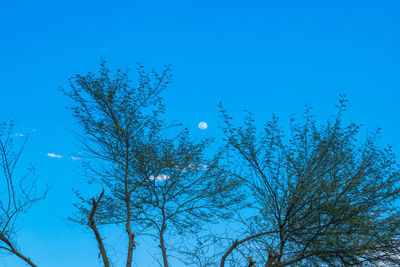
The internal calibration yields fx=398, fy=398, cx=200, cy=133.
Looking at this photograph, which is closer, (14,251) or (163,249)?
(14,251)

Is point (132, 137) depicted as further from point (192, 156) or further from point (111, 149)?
point (192, 156)

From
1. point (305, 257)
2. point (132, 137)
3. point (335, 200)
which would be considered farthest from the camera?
point (132, 137)

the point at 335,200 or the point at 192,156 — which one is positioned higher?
the point at 192,156

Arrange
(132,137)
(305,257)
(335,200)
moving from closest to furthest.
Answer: (335,200)
(305,257)
(132,137)

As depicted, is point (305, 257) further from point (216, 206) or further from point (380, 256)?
point (216, 206)

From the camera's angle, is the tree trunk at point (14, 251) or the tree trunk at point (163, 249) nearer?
the tree trunk at point (14, 251)

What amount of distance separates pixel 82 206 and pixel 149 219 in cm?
231

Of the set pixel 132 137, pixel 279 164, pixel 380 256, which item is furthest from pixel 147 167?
pixel 380 256

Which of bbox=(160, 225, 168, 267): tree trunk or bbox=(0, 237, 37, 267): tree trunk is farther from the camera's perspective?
A: bbox=(160, 225, 168, 267): tree trunk

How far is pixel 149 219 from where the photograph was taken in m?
13.7

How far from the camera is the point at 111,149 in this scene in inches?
520

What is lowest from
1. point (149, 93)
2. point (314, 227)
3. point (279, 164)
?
point (314, 227)

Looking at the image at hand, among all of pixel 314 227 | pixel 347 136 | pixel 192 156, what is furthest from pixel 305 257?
pixel 192 156

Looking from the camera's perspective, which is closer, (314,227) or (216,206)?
(314,227)
